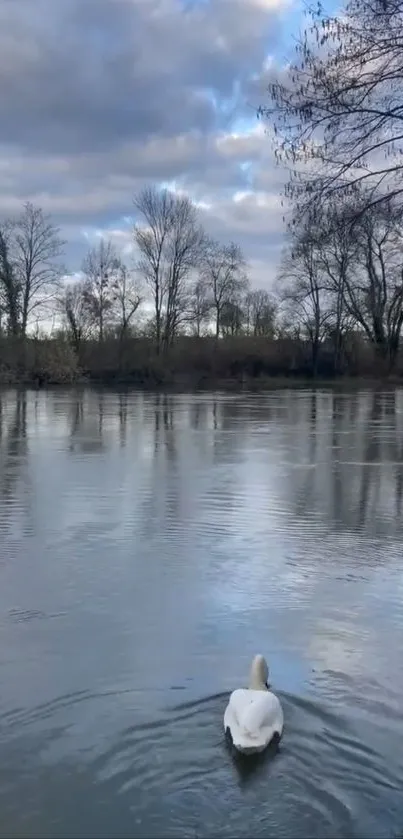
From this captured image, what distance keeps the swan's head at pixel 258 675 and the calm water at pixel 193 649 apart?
264 millimetres

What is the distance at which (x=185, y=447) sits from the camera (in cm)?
1862

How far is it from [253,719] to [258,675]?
0.45 meters

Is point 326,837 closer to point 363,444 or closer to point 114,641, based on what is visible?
point 114,641

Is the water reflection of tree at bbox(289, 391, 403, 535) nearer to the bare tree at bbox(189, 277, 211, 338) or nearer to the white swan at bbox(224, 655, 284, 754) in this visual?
the white swan at bbox(224, 655, 284, 754)

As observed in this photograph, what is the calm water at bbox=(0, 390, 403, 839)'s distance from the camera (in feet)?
13.9

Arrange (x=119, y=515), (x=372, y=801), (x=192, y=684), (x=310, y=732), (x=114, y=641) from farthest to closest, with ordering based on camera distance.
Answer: (x=119, y=515) → (x=114, y=641) → (x=192, y=684) → (x=310, y=732) → (x=372, y=801)

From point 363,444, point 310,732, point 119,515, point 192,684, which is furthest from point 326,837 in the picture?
point 363,444

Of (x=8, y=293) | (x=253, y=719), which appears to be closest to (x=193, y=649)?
(x=253, y=719)

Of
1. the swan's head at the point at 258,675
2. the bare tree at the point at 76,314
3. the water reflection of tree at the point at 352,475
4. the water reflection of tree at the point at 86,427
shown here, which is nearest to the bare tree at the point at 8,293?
the bare tree at the point at 76,314

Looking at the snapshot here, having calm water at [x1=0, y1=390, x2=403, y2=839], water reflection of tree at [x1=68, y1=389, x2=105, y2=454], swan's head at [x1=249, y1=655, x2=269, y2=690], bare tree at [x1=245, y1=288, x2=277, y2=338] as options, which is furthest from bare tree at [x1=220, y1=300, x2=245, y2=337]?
swan's head at [x1=249, y1=655, x2=269, y2=690]

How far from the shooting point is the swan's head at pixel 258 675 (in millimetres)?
5008

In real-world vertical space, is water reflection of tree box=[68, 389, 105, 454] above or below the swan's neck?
above

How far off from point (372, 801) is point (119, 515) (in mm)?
6866

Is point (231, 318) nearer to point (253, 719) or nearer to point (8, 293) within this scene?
point (8, 293)
